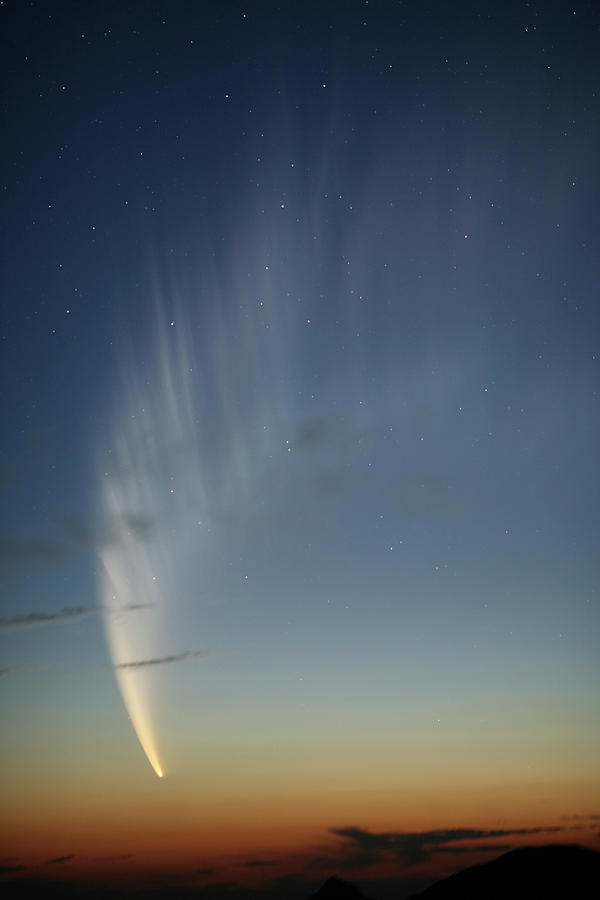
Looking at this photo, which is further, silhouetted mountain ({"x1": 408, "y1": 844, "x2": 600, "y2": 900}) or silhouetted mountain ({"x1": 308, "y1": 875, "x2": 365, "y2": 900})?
silhouetted mountain ({"x1": 308, "y1": 875, "x2": 365, "y2": 900})

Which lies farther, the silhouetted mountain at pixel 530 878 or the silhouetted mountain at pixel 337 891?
the silhouetted mountain at pixel 337 891

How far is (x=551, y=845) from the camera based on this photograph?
57.9 m

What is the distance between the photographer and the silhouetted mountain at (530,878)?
166ft

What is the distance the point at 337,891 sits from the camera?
64.0m

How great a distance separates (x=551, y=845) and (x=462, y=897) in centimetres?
838

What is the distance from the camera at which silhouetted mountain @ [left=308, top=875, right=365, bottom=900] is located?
63.2 meters

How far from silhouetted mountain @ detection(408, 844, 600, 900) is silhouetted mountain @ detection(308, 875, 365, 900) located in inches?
276

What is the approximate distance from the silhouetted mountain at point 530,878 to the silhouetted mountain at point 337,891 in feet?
23.0

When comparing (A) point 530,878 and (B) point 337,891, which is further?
(B) point 337,891

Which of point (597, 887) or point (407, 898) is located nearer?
point (597, 887)

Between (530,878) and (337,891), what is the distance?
1781 centimetres

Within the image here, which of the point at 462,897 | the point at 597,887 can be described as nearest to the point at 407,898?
the point at 462,897

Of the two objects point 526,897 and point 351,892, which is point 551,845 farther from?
point 351,892

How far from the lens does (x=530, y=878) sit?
53.3 m
